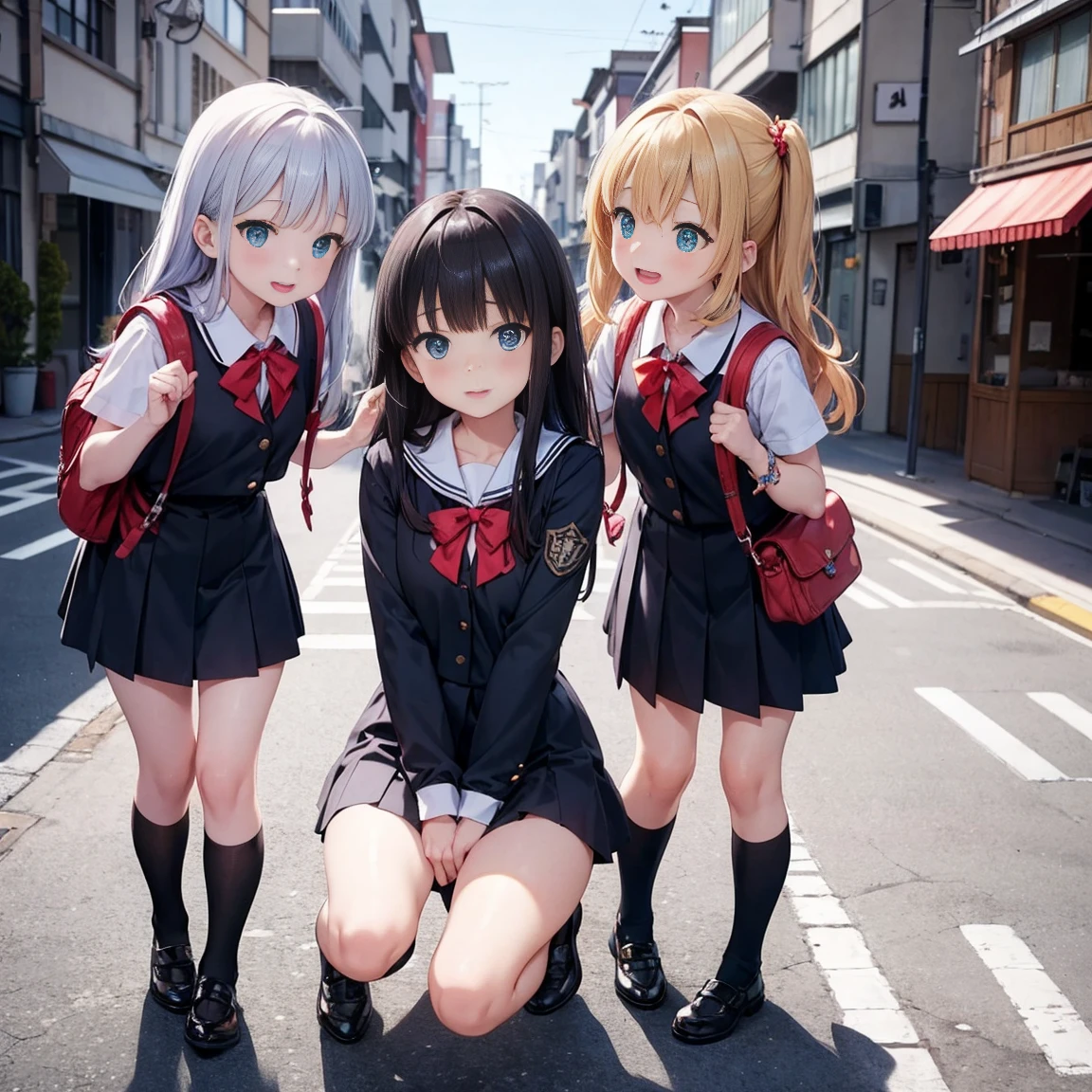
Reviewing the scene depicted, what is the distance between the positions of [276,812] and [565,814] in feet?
7.56

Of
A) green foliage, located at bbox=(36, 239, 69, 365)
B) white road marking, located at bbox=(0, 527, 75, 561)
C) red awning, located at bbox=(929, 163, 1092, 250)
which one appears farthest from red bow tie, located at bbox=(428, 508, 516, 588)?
green foliage, located at bbox=(36, 239, 69, 365)

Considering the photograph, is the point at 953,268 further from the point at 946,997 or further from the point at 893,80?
the point at 946,997

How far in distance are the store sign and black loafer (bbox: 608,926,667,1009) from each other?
20.5 metres

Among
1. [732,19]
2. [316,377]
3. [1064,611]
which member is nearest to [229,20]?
[732,19]

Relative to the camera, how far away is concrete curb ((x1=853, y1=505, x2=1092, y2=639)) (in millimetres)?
8672

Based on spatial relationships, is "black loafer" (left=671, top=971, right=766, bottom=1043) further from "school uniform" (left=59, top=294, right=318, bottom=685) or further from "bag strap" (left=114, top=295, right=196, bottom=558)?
"bag strap" (left=114, top=295, right=196, bottom=558)

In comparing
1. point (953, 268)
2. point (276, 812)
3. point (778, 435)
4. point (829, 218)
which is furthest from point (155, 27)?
point (778, 435)

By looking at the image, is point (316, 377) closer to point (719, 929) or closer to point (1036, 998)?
point (719, 929)

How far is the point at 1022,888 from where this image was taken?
4328 millimetres

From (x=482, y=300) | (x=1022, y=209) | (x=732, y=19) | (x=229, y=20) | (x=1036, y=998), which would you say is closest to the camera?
(x=482, y=300)

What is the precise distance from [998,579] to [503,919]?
8104 mm

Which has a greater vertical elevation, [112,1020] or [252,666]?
[252,666]

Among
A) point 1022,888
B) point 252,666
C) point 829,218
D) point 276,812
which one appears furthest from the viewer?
point 829,218

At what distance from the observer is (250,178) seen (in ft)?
9.46
